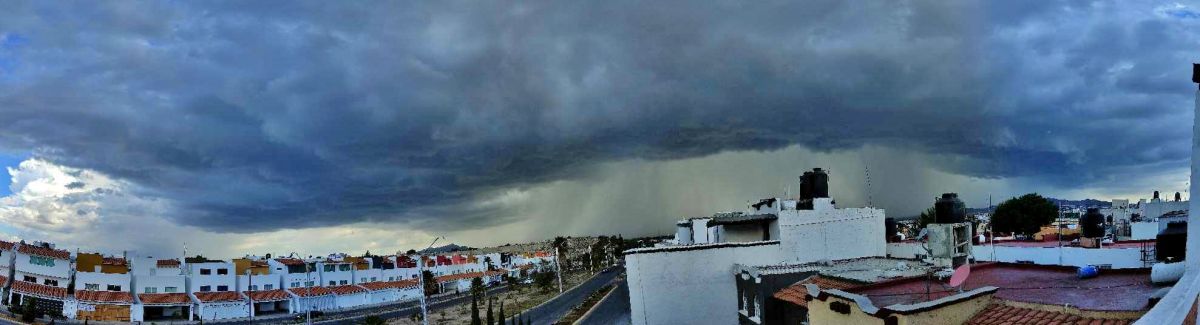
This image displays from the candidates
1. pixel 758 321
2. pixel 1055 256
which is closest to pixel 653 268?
pixel 758 321

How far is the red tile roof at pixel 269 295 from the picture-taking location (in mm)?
90062

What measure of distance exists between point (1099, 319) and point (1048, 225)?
80.9m

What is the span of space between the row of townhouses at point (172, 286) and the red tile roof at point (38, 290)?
9 centimetres

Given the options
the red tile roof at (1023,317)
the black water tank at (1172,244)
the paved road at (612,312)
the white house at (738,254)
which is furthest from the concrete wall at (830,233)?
the paved road at (612,312)

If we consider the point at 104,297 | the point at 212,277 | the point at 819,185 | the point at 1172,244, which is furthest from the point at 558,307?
the point at 1172,244

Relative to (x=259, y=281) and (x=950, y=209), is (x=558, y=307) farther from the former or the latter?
(x=950, y=209)

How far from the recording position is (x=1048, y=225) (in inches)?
Result: 3051

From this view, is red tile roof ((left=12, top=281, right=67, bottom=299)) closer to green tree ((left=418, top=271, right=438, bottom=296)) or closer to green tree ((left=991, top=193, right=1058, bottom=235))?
green tree ((left=418, top=271, right=438, bottom=296))

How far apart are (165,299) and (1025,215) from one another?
106m

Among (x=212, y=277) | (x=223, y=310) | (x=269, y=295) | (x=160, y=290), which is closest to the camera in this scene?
(x=160, y=290)

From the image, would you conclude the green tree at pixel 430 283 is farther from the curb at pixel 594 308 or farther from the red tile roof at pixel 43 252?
the red tile roof at pixel 43 252

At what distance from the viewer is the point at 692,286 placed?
3178cm

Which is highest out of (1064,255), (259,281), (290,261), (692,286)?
(1064,255)

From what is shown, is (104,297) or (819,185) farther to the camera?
(104,297)
